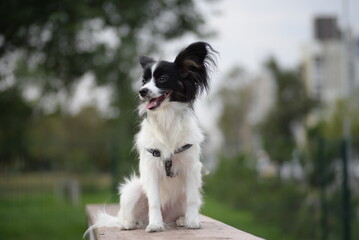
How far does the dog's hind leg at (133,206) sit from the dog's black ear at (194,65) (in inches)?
32.9

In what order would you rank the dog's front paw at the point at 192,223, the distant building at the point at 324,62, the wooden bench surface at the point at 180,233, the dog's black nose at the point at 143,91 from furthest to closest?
the distant building at the point at 324,62 < the dog's front paw at the point at 192,223 < the dog's black nose at the point at 143,91 < the wooden bench surface at the point at 180,233

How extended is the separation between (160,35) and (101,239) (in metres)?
9.66

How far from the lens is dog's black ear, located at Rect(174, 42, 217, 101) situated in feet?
Answer: 12.3

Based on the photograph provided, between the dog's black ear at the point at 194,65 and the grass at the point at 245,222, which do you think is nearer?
the dog's black ear at the point at 194,65

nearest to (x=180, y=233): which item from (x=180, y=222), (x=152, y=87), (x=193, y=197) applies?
(x=193, y=197)

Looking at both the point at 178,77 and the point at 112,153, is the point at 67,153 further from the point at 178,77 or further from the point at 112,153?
the point at 178,77

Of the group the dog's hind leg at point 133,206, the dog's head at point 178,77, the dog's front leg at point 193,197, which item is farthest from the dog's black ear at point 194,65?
the dog's hind leg at point 133,206

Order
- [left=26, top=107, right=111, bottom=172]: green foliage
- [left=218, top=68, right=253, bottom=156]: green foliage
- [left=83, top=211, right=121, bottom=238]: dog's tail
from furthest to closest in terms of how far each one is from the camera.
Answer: [left=218, top=68, right=253, bottom=156]: green foliage, [left=26, top=107, right=111, bottom=172]: green foliage, [left=83, top=211, right=121, bottom=238]: dog's tail

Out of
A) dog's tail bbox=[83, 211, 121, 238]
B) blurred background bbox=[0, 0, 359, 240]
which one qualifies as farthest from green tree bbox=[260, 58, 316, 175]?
dog's tail bbox=[83, 211, 121, 238]

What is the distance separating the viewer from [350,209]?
7809 millimetres

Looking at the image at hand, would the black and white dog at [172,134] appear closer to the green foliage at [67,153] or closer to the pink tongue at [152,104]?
the pink tongue at [152,104]

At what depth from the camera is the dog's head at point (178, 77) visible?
142 inches

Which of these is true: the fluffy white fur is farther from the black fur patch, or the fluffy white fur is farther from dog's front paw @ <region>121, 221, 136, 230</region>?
the black fur patch

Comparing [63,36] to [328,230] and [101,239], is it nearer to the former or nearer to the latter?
[328,230]
